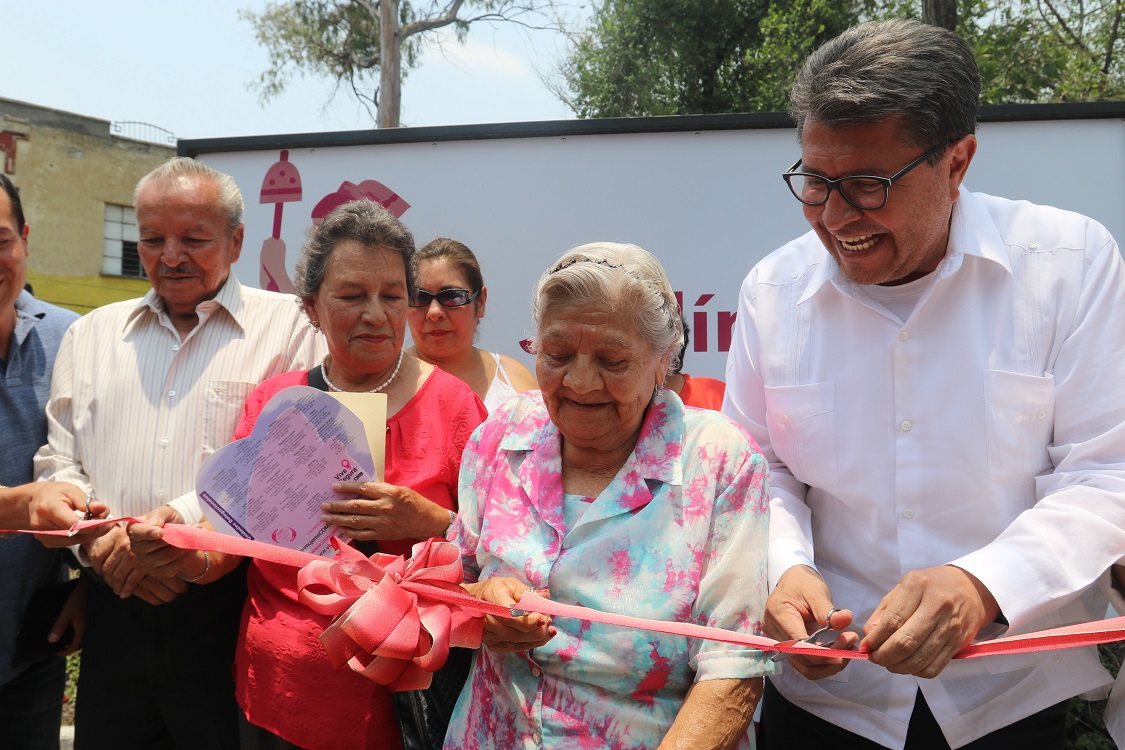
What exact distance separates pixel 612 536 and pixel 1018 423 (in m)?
0.98

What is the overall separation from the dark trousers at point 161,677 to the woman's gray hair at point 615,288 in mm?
1560

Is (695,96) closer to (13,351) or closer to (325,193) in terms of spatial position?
(325,193)

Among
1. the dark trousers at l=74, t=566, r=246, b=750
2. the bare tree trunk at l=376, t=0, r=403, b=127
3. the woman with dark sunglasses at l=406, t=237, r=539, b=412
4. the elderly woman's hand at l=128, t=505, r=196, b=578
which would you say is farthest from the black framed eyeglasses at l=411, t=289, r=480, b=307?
the bare tree trunk at l=376, t=0, r=403, b=127

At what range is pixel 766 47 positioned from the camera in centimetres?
2027

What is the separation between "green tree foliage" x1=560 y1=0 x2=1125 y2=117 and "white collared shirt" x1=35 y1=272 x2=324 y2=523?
18.4m

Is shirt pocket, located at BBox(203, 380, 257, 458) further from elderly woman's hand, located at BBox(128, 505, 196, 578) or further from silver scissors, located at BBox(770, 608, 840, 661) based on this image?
silver scissors, located at BBox(770, 608, 840, 661)

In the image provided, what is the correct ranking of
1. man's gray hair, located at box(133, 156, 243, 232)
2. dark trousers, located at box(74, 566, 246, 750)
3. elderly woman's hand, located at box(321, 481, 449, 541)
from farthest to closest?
man's gray hair, located at box(133, 156, 243, 232), dark trousers, located at box(74, 566, 246, 750), elderly woman's hand, located at box(321, 481, 449, 541)

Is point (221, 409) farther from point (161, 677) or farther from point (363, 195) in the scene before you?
point (363, 195)

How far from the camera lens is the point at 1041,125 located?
5.17 m

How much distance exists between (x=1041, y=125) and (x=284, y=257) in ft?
15.5

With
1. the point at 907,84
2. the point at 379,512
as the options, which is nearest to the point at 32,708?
the point at 379,512

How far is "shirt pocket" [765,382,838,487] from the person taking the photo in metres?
2.31

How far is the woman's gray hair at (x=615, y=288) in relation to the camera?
7.35 feet

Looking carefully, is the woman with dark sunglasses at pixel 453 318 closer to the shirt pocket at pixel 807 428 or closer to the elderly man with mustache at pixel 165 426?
the elderly man with mustache at pixel 165 426
